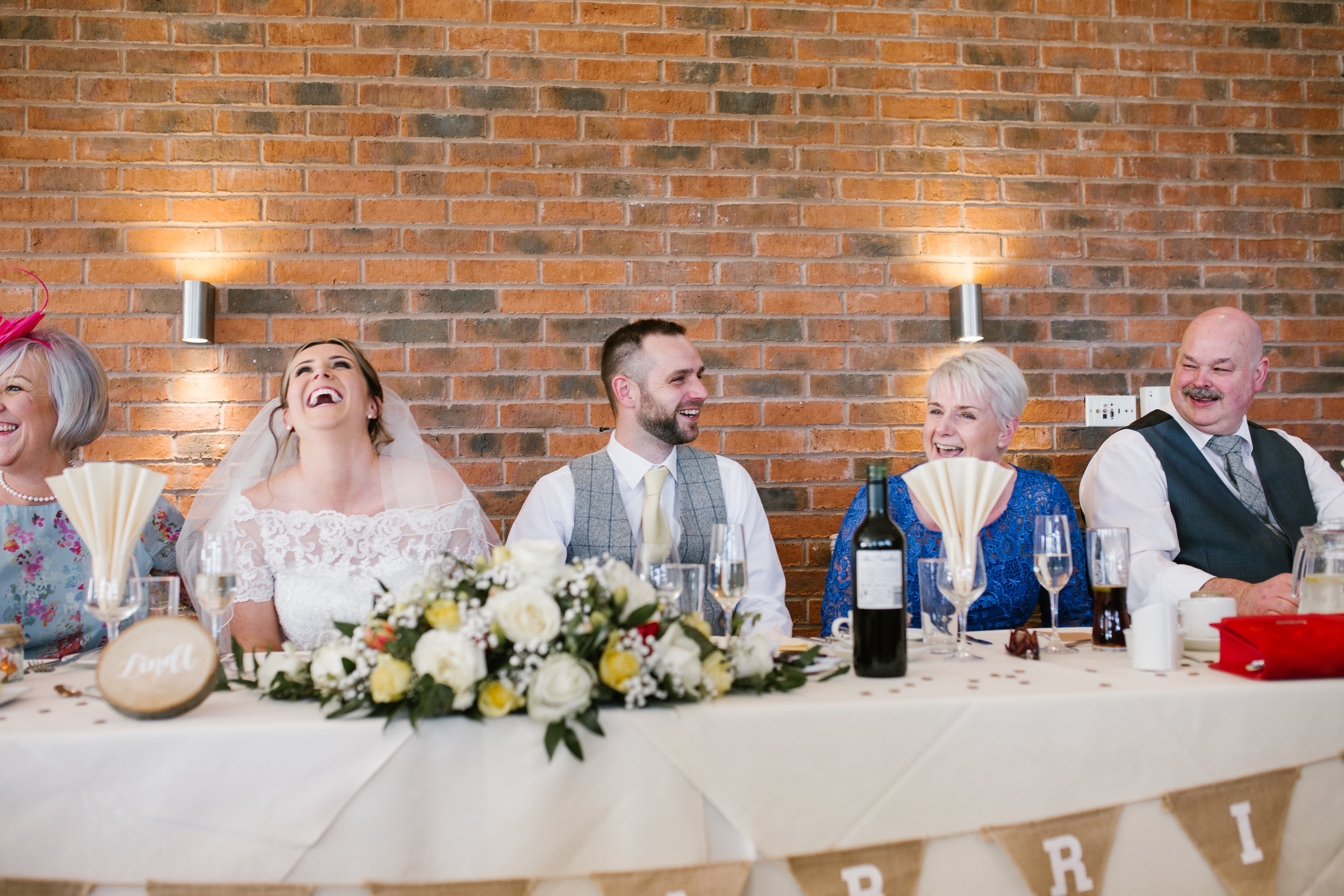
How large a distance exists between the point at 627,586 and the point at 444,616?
0.25 m

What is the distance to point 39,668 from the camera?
1533 millimetres

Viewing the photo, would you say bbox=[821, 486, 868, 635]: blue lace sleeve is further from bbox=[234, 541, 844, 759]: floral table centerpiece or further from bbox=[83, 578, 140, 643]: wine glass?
bbox=[83, 578, 140, 643]: wine glass

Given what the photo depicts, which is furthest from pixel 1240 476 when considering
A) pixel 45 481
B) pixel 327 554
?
pixel 45 481

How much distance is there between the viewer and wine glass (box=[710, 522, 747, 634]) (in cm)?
144

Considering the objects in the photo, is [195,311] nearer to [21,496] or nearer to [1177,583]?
[21,496]

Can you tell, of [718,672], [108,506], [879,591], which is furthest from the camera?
[108,506]

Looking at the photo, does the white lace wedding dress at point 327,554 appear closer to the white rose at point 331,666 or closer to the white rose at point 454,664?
the white rose at point 331,666

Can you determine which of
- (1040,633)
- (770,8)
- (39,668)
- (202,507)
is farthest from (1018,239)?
(39,668)

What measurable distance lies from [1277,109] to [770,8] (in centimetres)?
180

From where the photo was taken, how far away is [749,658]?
51.2 inches

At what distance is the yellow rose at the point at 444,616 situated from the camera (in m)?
1.17

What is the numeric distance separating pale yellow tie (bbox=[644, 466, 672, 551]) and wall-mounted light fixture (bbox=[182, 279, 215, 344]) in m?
1.37

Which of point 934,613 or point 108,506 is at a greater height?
point 108,506

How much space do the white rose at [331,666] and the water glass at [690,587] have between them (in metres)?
0.48
